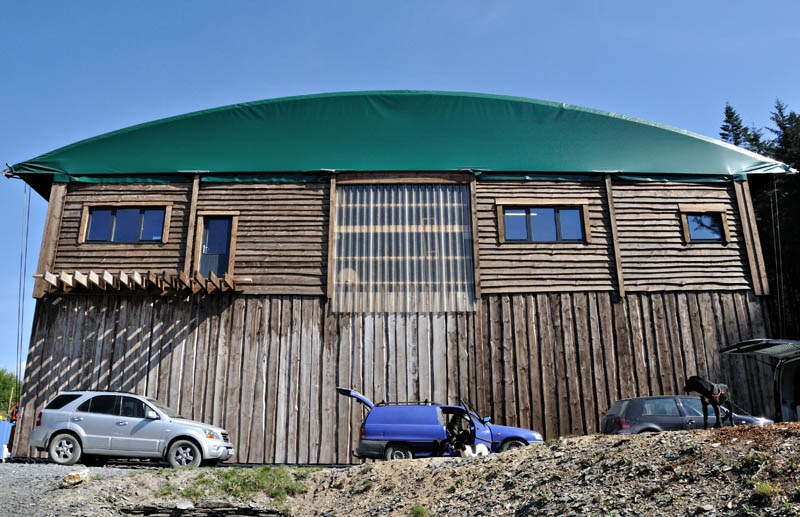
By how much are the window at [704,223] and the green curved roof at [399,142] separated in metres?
1.16

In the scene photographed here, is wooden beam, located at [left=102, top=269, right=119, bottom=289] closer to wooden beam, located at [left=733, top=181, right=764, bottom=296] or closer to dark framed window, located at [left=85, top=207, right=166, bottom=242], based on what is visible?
dark framed window, located at [left=85, top=207, right=166, bottom=242]

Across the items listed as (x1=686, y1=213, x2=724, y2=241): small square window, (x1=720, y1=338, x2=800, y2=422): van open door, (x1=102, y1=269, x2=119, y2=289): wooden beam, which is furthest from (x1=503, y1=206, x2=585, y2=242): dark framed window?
(x1=102, y1=269, x2=119, y2=289): wooden beam

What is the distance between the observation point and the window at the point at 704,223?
60.8ft

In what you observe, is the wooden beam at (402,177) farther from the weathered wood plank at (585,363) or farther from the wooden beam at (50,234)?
the wooden beam at (50,234)

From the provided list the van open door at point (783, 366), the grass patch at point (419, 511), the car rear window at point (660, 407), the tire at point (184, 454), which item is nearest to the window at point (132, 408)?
the tire at point (184, 454)

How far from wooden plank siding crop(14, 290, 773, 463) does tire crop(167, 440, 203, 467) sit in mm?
2980

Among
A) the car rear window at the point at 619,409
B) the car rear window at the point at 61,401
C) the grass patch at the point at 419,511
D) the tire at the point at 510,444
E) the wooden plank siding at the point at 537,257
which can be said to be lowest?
the grass patch at the point at 419,511

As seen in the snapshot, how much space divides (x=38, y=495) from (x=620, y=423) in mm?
10962

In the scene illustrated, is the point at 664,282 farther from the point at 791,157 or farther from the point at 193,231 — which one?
the point at 791,157

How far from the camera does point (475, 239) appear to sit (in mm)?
17906

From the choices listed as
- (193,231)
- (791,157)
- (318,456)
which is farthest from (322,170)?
(791,157)

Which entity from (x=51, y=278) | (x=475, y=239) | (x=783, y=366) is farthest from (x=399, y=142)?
(x=783, y=366)

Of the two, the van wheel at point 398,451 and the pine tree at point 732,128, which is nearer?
the van wheel at point 398,451

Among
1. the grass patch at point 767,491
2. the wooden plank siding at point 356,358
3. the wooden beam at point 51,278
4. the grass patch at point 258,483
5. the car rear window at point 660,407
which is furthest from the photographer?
the wooden plank siding at point 356,358
